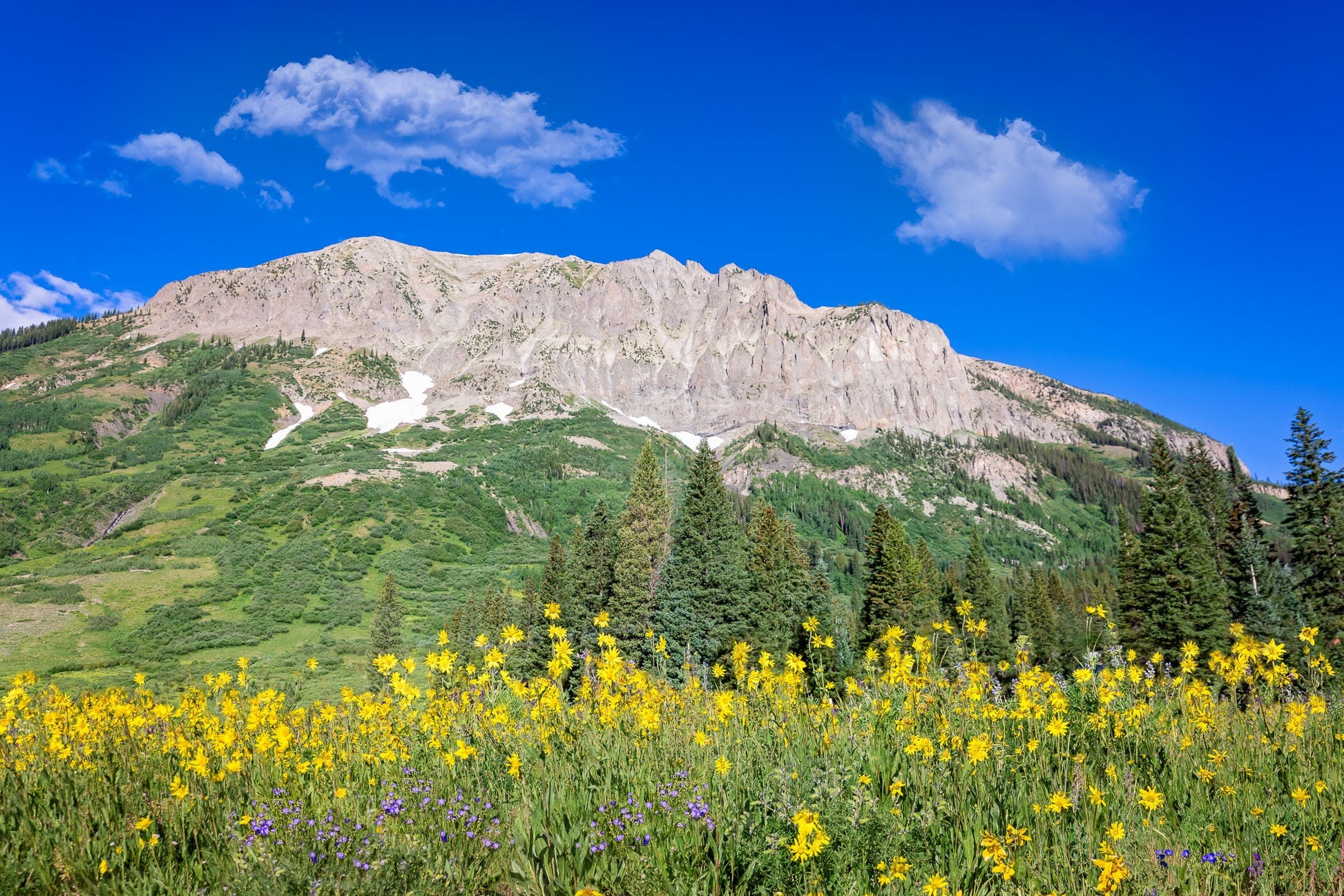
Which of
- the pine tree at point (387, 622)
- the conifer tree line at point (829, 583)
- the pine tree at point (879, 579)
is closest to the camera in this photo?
the conifer tree line at point (829, 583)

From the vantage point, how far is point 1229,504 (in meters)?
49.7

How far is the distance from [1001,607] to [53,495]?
15882cm

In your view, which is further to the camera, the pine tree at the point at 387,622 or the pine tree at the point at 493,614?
the pine tree at the point at 387,622

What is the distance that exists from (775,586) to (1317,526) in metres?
32.9

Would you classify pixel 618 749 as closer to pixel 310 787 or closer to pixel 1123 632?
pixel 310 787

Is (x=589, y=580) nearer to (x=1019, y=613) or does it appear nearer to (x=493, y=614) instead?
(x=493, y=614)

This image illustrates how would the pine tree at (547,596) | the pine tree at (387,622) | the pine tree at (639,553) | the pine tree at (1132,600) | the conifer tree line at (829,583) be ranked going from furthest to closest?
the pine tree at (387,622) → the pine tree at (547,596) → the pine tree at (1132,600) → the pine tree at (639,553) → the conifer tree line at (829,583)

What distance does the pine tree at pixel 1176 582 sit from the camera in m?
33.5

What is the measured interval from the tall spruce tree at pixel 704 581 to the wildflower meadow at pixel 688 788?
26.8m

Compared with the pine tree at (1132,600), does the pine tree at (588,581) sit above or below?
below

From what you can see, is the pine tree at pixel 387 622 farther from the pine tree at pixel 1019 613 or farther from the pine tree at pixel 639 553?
the pine tree at pixel 1019 613

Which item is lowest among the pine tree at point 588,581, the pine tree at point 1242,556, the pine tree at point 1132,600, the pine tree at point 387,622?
the pine tree at point 387,622

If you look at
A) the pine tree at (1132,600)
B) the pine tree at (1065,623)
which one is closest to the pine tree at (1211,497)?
the pine tree at (1132,600)

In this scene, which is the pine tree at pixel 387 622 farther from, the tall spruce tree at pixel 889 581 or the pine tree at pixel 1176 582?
the pine tree at pixel 1176 582
